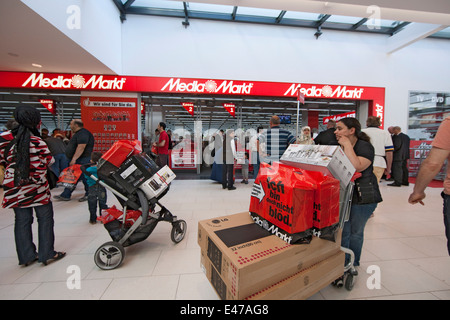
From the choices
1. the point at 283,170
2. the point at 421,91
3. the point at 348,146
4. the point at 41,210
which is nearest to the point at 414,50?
the point at 421,91

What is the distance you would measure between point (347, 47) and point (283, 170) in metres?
7.35

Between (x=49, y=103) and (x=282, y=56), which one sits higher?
(x=282, y=56)

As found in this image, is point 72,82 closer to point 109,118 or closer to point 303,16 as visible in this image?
point 109,118

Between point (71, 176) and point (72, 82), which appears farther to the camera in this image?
point (72, 82)

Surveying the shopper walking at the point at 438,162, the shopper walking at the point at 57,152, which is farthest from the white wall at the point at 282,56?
the shopper walking at the point at 438,162

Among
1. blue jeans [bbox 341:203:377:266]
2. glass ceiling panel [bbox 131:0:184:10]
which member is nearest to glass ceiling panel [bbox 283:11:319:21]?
glass ceiling panel [bbox 131:0:184:10]

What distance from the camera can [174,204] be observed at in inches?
160

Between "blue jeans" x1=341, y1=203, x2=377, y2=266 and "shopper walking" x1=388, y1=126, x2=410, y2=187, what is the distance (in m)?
5.36

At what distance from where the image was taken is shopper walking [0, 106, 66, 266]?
1.87m

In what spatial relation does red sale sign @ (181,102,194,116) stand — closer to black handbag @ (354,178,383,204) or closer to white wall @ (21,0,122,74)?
white wall @ (21,0,122,74)

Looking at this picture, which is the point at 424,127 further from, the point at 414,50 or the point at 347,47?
the point at 347,47

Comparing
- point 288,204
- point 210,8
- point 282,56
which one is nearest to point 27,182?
point 288,204

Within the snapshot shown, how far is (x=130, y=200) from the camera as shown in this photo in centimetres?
212

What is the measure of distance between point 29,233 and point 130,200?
41.7 inches
